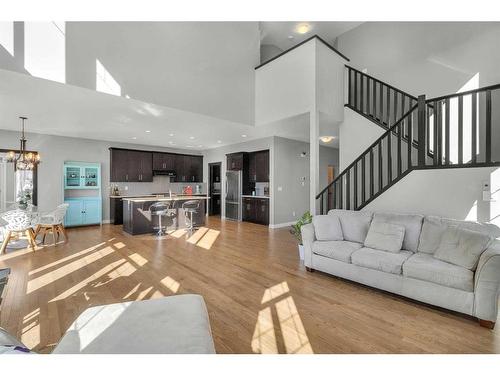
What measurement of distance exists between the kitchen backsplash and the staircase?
629cm

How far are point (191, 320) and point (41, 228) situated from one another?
5.61m

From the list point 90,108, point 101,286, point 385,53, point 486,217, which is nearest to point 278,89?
point 385,53

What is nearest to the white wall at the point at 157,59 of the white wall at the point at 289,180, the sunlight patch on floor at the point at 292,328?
the white wall at the point at 289,180

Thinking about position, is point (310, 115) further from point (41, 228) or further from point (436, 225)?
point (41, 228)

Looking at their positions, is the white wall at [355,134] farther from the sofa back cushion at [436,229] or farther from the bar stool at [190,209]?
the bar stool at [190,209]

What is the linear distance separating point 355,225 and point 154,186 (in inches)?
288

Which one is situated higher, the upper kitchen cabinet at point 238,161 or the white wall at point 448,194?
the upper kitchen cabinet at point 238,161

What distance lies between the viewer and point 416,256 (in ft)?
9.05

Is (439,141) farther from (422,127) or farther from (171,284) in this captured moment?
(171,284)

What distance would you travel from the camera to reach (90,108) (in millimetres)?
4543

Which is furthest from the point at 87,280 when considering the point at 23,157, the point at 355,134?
the point at 355,134

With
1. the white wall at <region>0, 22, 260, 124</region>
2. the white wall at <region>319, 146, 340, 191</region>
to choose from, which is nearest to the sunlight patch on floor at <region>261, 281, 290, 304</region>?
the white wall at <region>0, 22, 260, 124</region>

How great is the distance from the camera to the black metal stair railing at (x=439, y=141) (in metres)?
3.08

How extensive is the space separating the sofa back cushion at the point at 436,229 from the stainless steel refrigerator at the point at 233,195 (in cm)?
567
